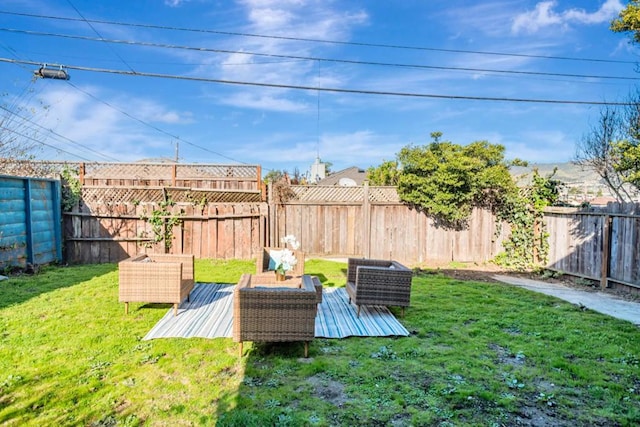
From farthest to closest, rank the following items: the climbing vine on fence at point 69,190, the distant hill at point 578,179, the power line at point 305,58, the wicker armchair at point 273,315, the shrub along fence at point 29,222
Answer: the distant hill at point 578,179, the climbing vine on fence at point 69,190, the power line at point 305,58, the shrub along fence at point 29,222, the wicker armchair at point 273,315

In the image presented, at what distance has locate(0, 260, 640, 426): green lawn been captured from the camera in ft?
7.75

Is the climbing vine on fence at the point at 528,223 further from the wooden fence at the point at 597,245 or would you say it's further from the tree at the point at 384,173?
the tree at the point at 384,173

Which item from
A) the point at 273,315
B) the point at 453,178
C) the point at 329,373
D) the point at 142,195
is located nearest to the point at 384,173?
the point at 453,178

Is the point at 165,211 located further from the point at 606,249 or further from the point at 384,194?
the point at 606,249

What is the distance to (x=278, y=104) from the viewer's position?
577 inches

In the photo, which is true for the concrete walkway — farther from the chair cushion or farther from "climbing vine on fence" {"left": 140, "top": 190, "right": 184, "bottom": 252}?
"climbing vine on fence" {"left": 140, "top": 190, "right": 184, "bottom": 252}

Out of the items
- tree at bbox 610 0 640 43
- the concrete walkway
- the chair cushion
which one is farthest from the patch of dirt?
tree at bbox 610 0 640 43

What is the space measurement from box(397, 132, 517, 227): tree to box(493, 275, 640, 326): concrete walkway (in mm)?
1976

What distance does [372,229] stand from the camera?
8727mm

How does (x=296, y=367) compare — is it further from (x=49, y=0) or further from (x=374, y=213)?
(x=49, y=0)

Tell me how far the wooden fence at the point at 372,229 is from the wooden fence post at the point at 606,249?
240cm

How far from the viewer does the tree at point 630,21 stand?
16.8 ft

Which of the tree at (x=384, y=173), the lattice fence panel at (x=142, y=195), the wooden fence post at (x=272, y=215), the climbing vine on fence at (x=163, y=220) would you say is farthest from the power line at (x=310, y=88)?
the tree at (x=384, y=173)

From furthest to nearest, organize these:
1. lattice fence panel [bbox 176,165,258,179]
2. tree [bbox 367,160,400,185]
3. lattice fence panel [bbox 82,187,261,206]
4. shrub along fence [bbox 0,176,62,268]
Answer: tree [bbox 367,160,400,185] < lattice fence panel [bbox 176,165,258,179] < lattice fence panel [bbox 82,187,261,206] < shrub along fence [bbox 0,176,62,268]
